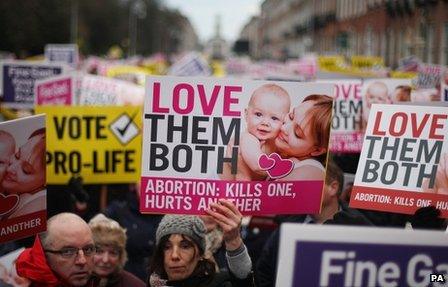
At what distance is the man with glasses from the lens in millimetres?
Answer: 3576

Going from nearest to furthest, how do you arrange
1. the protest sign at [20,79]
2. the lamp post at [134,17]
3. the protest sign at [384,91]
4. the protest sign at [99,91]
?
the protest sign at [384,91] → the protest sign at [99,91] → the protest sign at [20,79] → the lamp post at [134,17]

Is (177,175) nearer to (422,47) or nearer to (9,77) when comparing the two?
(9,77)

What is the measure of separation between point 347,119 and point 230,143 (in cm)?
295

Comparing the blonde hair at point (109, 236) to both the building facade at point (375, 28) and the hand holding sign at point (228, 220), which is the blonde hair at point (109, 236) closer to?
the hand holding sign at point (228, 220)

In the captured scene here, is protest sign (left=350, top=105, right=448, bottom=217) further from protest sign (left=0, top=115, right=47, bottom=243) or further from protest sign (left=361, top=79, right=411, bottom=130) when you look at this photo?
protest sign (left=361, top=79, right=411, bottom=130)

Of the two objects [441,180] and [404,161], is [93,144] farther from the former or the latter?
[441,180]

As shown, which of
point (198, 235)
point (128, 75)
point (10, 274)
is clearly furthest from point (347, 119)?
point (128, 75)

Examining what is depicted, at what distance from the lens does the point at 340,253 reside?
89.7 inches

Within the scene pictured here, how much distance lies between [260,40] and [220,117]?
12847 centimetres

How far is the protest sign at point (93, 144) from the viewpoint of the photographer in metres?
6.01

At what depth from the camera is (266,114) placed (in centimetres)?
382

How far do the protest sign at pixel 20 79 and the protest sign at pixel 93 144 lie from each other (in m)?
3.89

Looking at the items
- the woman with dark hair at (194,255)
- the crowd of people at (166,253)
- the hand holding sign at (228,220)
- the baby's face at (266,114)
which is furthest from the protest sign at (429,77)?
the hand holding sign at (228,220)

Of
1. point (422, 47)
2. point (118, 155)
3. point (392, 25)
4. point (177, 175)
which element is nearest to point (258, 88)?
point (177, 175)
